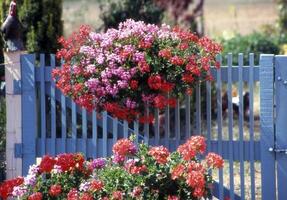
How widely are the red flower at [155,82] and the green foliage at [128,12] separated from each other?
4.99 meters

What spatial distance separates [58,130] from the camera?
7.65 m

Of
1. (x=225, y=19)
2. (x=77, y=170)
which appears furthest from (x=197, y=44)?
(x=225, y=19)

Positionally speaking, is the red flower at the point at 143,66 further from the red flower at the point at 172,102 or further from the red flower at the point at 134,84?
the red flower at the point at 172,102

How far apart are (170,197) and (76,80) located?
1.73 meters

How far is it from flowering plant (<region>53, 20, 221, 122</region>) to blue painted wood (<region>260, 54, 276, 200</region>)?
435 mm

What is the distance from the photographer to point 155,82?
243 inches

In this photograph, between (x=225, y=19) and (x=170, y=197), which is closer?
(x=170, y=197)

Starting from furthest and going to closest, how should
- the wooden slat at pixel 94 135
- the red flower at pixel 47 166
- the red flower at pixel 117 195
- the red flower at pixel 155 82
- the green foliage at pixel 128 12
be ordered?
1. the green foliage at pixel 128 12
2. the wooden slat at pixel 94 135
3. the red flower at pixel 155 82
4. the red flower at pixel 47 166
5. the red flower at pixel 117 195

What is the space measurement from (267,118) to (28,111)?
2224mm

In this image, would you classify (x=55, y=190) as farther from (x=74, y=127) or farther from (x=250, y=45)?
(x=250, y=45)

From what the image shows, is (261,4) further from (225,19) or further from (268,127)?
(268,127)

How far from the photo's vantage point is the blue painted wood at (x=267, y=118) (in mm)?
6316

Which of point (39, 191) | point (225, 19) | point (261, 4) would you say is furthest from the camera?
point (261, 4)

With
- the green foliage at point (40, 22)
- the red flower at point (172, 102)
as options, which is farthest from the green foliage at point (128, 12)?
the red flower at point (172, 102)
